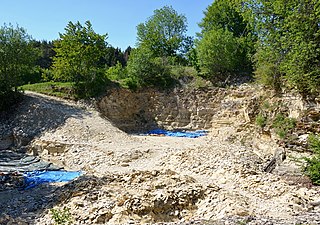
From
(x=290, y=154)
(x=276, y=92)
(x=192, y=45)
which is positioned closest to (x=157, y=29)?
(x=192, y=45)

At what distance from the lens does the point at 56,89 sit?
2047 centimetres

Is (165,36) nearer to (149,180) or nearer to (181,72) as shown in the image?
(181,72)

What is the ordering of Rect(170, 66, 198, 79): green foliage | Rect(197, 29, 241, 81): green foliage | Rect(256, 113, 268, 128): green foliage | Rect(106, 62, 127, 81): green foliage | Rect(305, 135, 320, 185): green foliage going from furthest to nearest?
1. Rect(106, 62, 127, 81): green foliage
2. Rect(170, 66, 198, 79): green foliage
3. Rect(197, 29, 241, 81): green foliage
4. Rect(256, 113, 268, 128): green foliage
5. Rect(305, 135, 320, 185): green foliage

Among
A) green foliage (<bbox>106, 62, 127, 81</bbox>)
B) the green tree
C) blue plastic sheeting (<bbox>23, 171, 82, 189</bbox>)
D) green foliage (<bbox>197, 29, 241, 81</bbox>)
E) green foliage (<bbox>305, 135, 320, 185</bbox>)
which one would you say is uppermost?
the green tree

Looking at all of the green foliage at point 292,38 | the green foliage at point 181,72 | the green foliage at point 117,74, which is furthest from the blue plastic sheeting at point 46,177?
the green foliage at point 181,72

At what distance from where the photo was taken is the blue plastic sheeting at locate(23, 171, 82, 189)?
34.6ft

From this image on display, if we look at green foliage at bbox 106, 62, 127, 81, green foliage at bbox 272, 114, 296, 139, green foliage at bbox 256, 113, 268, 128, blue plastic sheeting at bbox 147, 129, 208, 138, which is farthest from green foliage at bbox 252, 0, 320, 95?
green foliage at bbox 106, 62, 127, 81

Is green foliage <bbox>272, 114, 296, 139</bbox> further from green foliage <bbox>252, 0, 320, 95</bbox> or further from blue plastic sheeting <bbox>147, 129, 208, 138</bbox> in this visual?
blue plastic sheeting <bbox>147, 129, 208, 138</bbox>

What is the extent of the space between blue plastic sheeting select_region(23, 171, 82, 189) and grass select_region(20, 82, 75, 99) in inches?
362

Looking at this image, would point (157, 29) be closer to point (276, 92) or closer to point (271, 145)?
point (276, 92)

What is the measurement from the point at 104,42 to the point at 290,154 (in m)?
14.7

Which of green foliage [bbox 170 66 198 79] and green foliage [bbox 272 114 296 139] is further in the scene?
green foliage [bbox 170 66 198 79]

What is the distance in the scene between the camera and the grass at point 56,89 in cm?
2003

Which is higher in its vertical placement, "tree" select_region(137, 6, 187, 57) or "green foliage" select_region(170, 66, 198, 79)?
"tree" select_region(137, 6, 187, 57)
